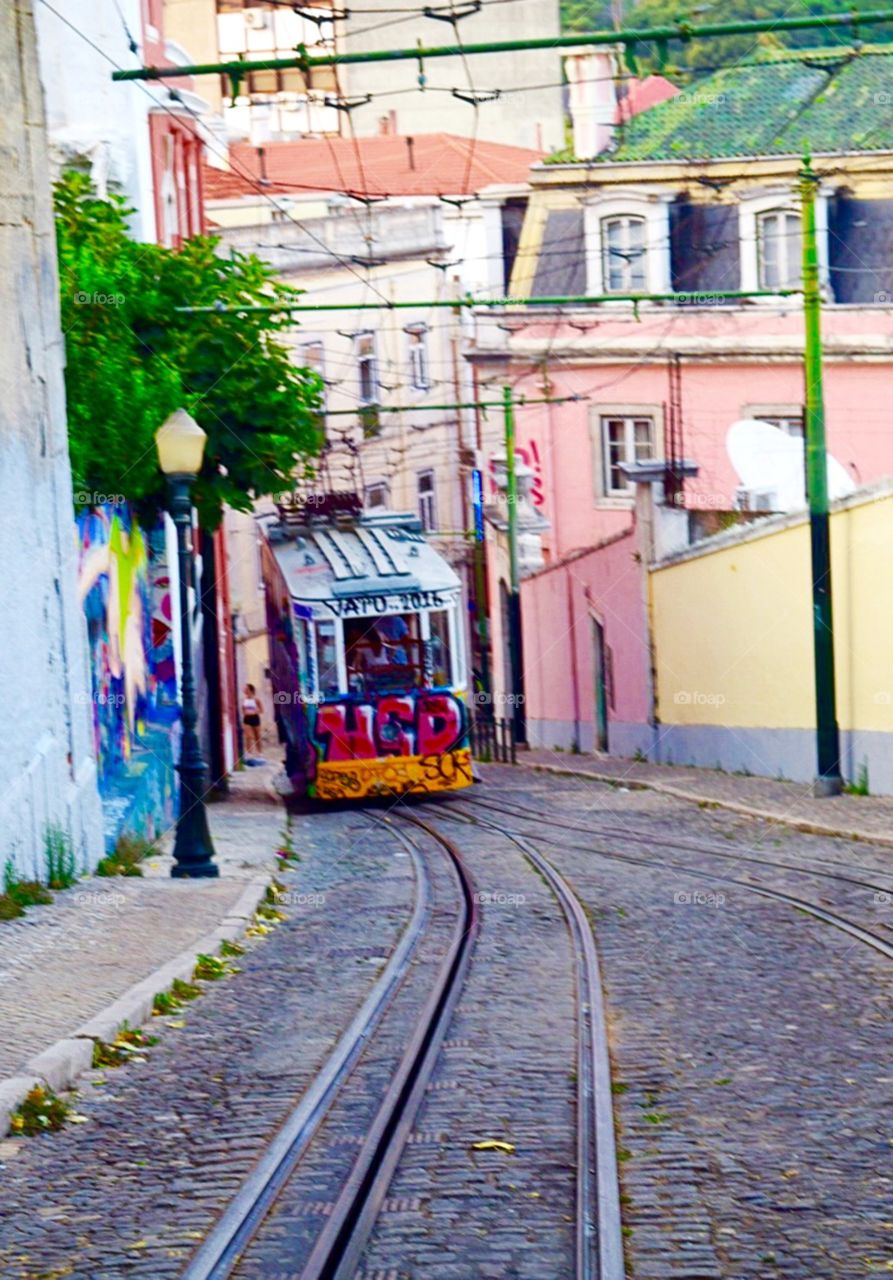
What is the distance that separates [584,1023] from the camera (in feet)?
33.8

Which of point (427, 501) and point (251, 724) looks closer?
point (251, 724)

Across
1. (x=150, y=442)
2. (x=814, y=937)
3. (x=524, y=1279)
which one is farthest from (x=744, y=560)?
(x=524, y=1279)

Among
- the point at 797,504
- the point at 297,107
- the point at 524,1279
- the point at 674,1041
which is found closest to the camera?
the point at 524,1279

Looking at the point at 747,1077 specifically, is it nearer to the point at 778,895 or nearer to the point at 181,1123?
the point at 181,1123

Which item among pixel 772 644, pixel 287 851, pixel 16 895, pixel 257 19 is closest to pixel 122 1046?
pixel 16 895

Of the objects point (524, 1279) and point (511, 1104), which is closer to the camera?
point (524, 1279)

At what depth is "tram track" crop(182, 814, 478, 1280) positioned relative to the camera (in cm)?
658

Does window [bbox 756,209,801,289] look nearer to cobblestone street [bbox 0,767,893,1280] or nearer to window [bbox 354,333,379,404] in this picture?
window [bbox 354,333,379,404]

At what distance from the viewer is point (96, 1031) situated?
32.1ft

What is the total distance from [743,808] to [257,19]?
5139 centimetres

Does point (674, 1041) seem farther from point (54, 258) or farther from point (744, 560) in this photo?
point (744, 560)

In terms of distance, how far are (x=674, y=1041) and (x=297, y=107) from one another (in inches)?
2501

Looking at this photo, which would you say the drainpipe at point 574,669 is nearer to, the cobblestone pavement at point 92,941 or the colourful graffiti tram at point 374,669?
the colourful graffiti tram at point 374,669

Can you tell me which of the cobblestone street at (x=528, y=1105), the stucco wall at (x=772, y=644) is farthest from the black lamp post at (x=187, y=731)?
the stucco wall at (x=772, y=644)
